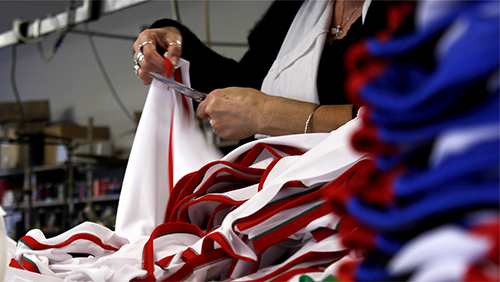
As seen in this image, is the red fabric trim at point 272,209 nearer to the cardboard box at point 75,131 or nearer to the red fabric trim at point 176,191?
the red fabric trim at point 176,191

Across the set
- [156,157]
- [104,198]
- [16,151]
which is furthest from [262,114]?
[16,151]

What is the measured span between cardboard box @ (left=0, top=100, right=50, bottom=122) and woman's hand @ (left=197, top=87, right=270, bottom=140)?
13.2ft

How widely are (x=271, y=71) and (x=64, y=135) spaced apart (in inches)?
154

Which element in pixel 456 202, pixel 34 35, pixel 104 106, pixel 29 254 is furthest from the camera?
pixel 104 106

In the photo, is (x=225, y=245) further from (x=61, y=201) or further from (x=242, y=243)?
(x=61, y=201)

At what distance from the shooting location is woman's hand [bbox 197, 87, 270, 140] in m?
0.67

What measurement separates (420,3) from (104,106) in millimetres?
4658

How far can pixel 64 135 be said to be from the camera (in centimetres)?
425

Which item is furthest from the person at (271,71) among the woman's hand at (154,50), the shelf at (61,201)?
the shelf at (61,201)

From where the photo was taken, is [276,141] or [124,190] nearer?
[276,141]

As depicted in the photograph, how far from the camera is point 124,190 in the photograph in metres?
0.61

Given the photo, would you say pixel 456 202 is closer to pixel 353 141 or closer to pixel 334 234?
pixel 353 141

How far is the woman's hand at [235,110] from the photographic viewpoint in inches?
26.2

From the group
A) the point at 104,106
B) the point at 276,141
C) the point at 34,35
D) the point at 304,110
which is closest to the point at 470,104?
the point at 276,141
